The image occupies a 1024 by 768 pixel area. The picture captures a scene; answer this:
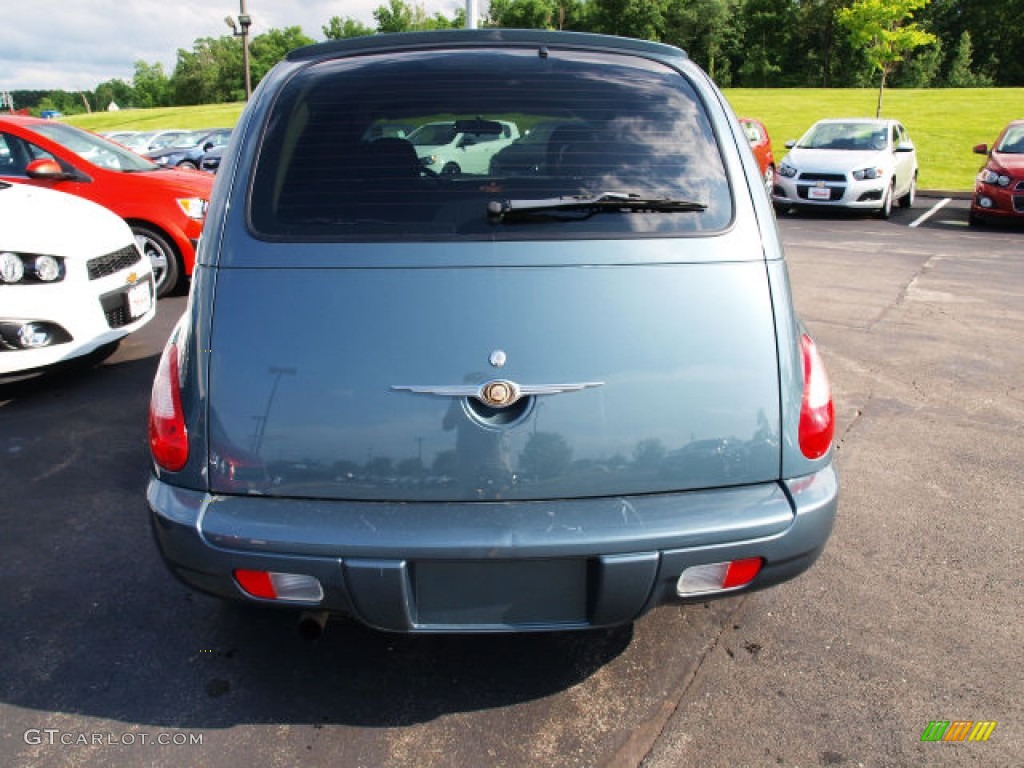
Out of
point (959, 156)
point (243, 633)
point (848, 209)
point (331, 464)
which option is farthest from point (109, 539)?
point (959, 156)

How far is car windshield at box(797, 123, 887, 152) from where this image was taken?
14.1 m

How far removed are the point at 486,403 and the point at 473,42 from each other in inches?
49.4

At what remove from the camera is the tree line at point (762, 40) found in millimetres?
64688

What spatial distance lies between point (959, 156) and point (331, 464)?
27066 mm

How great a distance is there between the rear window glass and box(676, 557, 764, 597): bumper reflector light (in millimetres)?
845

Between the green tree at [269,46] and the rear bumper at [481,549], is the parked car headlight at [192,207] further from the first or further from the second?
the green tree at [269,46]

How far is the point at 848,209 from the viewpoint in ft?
44.1

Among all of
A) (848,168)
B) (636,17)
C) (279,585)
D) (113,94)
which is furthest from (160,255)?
(113,94)

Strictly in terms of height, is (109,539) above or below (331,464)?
below

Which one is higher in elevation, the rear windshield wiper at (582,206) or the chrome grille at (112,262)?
the rear windshield wiper at (582,206)

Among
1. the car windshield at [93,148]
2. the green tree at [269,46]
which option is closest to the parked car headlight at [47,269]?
the car windshield at [93,148]

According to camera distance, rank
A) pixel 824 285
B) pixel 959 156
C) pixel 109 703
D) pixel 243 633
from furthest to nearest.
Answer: pixel 959 156, pixel 824 285, pixel 243 633, pixel 109 703

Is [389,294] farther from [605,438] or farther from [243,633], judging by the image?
[243,633]

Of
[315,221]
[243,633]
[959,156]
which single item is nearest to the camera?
[315,221]
